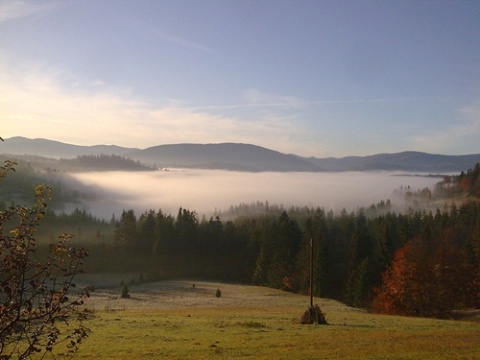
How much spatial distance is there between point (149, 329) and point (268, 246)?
249 ft

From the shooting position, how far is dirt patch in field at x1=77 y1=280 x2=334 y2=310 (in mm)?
64188

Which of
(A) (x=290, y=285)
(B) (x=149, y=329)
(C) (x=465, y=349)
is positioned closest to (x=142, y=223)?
(A) (x=290, y=285)

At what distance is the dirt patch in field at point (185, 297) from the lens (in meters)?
64.2

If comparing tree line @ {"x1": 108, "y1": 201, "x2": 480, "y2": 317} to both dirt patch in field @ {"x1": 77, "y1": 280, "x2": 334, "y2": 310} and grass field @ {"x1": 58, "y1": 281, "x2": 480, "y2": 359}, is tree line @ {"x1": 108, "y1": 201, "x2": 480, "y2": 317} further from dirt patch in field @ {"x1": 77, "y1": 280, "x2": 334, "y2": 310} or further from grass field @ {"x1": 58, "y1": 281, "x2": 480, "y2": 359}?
grass field @ {"x1": 58, "y1": 281, "x2": 480, "y2": 359}

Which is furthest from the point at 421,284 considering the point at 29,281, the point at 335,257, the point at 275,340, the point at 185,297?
the point at 29,281

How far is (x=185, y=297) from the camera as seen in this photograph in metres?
77.4

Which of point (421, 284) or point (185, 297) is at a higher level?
point (421, 284)

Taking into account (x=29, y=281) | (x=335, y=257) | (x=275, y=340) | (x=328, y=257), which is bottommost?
(x=335, y=257)

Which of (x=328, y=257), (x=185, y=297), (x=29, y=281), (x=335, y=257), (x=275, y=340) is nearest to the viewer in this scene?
(x=29, y=281)

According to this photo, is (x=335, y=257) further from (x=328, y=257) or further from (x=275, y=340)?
(x=275, y=340)

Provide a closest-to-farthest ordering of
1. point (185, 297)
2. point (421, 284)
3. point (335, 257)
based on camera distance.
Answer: point (421, 284) → point (185, 297) → point (335, 257)

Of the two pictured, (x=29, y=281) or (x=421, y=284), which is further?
(x=421, y=284)

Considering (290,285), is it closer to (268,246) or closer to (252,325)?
(268,246)

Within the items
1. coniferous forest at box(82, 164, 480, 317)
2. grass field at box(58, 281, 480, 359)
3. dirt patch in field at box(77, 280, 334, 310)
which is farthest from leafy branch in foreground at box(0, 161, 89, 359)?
dirt patch in field at box(77, 280, 334, 310)
